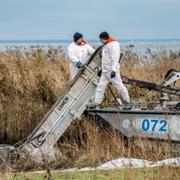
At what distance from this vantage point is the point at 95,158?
1091cm

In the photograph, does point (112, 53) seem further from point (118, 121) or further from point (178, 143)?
point (178, 143)

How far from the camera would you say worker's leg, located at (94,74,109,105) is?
1306 cm

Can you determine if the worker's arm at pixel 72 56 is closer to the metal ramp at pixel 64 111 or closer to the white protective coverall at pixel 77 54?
the white protective coverall at pixel 77 54

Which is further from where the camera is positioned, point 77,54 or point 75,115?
point 77,54

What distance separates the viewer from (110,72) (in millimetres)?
13094

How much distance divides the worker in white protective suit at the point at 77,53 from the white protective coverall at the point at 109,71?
123 centimetres

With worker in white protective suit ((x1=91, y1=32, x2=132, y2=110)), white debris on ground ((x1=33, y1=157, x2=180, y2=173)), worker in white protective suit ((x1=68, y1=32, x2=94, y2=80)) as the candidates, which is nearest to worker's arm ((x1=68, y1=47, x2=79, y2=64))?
worker in white protective suit ((x1=68, y1=32, x2=94, y2=80))

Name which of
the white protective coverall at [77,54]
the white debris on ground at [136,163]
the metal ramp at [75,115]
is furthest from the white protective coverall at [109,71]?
the white debris on ground at [136,163]

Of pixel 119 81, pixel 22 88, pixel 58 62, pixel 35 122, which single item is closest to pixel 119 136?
pixel 119 81

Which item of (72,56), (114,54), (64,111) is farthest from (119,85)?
(72,56)

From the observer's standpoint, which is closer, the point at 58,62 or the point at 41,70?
the point at 41,70

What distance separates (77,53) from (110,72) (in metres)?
1.76

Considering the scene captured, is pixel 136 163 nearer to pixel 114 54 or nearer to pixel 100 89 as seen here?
pixel 100 89

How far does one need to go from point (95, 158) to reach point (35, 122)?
15.3 feet
